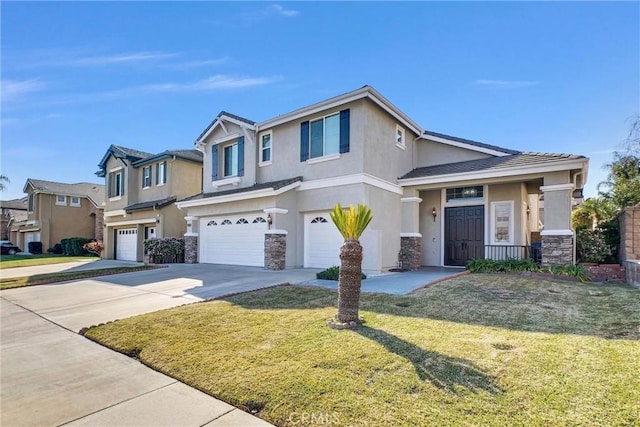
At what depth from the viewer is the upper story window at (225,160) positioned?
57.5 ft

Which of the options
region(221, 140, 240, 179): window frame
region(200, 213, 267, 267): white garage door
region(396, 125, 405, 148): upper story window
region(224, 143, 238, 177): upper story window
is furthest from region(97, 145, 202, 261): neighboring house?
region(396, 125, 405, 148): upper story window

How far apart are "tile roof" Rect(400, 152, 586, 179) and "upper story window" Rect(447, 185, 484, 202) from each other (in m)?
1.10

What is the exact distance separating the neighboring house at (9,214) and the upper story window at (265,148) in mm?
41588

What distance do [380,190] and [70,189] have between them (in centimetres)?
3470

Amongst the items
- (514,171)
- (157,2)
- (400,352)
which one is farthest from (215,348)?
(514,171)

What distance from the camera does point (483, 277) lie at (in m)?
10.5

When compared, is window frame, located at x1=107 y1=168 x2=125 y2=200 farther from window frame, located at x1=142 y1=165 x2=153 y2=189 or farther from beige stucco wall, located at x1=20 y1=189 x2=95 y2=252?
beige stucco wall, located at x1=20 y1=189 x2=95 y2=252

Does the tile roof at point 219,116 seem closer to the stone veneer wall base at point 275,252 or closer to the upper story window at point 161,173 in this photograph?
the upper story window at point 161,173

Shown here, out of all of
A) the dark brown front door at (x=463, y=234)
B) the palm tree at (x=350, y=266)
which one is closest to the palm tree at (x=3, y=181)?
the dark brown front door at (x=463, y=234)

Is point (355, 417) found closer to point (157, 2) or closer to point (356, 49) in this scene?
point (157, 2)

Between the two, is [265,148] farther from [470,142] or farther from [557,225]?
[557,225]

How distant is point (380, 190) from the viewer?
13359 mm

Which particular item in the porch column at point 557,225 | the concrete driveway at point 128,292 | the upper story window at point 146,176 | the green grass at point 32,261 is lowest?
the green grass at point 32,261

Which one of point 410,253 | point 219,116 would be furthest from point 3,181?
point 410,253
